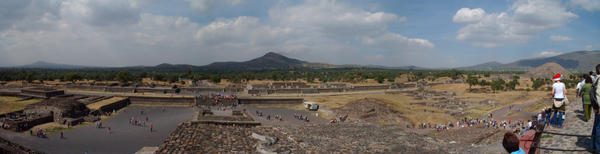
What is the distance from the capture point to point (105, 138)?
83.5 ft

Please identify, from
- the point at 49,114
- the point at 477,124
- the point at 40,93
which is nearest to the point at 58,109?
the point at 49,114

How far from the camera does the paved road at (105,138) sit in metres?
22.2

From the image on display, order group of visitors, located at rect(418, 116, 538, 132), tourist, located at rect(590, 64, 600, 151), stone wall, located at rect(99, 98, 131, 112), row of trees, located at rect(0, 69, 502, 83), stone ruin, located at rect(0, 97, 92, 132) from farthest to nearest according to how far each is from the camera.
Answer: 1. row of trees, located at rect(0, 69, 502, 83)
2. stone wall, located at rect(99, 98, 131, 112)
3. group of visitors, located at rect(418, 116, 538, 132)
4. stone ruin, located at rect(0, 97, 92, 132)
5. tourist, located at rect(590, 64, 600, 151)

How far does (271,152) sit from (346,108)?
1008 inches

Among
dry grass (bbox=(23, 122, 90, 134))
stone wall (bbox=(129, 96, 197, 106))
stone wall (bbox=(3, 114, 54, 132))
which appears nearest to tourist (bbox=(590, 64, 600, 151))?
dry grass (bbox=(23, 122, 90, 134))

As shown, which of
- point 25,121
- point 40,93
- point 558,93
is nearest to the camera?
point 558,93

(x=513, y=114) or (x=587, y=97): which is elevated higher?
(x=587, y=97)

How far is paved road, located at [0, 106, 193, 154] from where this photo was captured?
22188 mm

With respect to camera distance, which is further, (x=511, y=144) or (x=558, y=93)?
(x=558, y=93)

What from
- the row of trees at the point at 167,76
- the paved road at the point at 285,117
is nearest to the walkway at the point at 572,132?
the paved road at the point at 285,117

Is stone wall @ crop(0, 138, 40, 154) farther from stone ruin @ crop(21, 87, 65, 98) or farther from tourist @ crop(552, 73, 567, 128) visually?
stone ruin @ crop(21, 87, 65, 98)

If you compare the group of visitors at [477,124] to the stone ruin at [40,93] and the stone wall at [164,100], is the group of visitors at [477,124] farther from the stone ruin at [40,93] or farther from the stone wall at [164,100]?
the stone ruin at [40,93]

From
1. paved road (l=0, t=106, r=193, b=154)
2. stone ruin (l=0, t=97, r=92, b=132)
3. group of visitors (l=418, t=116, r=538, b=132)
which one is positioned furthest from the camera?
group of visitors (l=418, t=116, r=538, b=132)

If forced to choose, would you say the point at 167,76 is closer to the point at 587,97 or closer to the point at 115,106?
the point at 115,106
